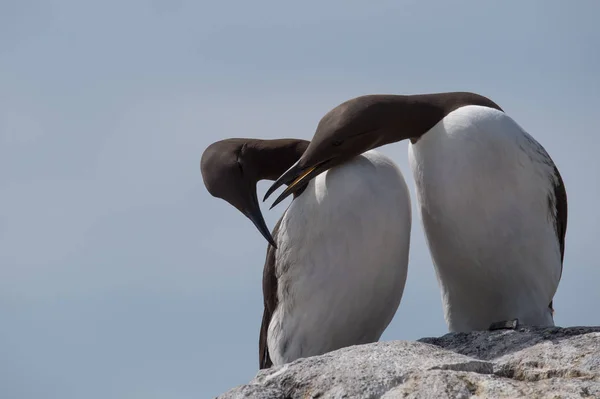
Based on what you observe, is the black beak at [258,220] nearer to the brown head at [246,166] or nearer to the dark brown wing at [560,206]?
the brown head at [246,166]

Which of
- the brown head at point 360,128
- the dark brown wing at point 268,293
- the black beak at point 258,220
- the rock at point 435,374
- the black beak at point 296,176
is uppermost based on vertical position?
the brown head at point 360,128

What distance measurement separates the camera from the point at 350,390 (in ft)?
16.8

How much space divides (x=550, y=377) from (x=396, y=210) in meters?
2.22

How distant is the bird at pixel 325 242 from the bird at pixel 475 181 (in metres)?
0.22

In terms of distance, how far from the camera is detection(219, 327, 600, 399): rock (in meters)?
5.02

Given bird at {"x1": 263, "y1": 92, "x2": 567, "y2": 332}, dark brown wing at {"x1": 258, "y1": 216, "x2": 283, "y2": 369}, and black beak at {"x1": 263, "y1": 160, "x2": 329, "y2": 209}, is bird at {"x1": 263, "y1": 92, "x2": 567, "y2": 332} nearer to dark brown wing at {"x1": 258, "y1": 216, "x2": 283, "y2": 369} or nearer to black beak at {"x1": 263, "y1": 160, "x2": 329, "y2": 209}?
black beak at {"x1": 263, "y1": 160, "x2": 329, "y2": 209}

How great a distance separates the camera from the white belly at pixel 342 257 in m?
7.25

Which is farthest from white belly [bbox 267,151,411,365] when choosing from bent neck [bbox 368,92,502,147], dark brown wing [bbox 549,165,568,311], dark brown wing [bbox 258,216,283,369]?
dark brown wing [bbox 549,165,568,311]

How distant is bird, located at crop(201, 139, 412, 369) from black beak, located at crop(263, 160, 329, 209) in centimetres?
19

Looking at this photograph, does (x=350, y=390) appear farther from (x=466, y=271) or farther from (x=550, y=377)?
(x=466, y=271)

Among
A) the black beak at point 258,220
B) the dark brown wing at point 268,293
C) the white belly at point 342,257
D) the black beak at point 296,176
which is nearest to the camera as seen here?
the black beak at point 296,176

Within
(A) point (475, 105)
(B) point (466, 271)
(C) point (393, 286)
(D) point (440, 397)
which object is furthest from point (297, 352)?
(D) point (440, 397)

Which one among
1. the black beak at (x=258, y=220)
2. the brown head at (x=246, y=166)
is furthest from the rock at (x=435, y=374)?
the brown head at (x=246, y=166)

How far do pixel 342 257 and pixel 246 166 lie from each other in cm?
102
